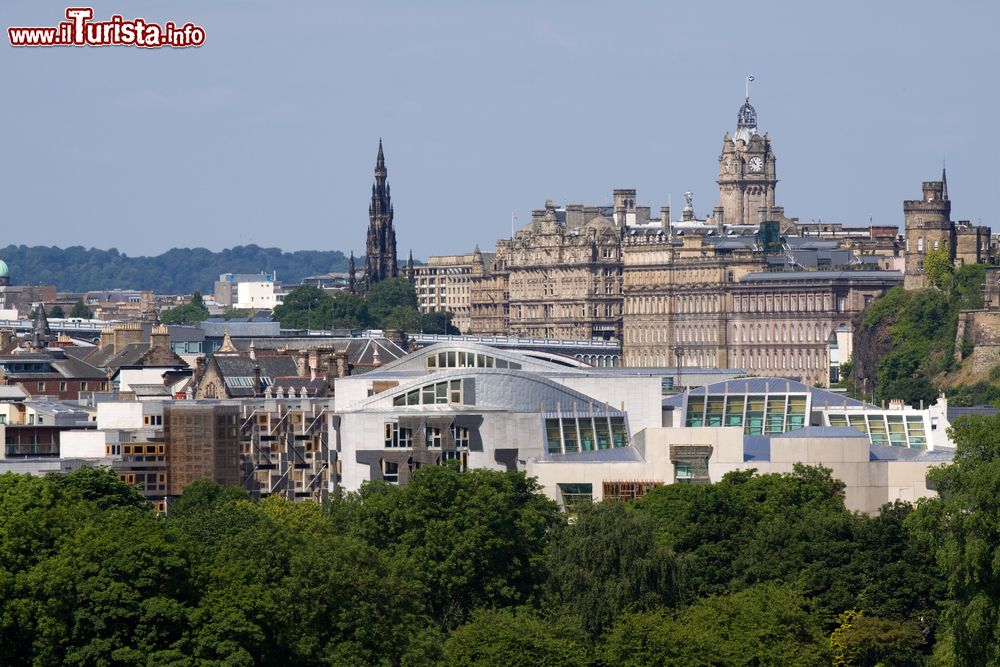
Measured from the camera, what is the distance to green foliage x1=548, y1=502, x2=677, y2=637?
300 ft

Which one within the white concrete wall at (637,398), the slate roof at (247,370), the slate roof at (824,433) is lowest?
the slate roof at (824,433)

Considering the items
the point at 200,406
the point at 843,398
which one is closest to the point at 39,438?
the point at 200,406

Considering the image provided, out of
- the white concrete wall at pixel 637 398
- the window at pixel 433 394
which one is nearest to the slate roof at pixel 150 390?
the window at pixel 433 394

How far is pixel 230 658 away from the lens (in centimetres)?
7362

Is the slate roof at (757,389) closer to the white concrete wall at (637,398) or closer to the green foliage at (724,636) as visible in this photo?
the white concrete wall at (637,398)

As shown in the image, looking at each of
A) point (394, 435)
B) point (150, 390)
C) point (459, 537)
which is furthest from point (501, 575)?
point (150, 390)

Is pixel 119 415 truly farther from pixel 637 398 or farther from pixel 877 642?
pixel 877 642

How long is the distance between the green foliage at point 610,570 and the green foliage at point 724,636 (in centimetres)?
248

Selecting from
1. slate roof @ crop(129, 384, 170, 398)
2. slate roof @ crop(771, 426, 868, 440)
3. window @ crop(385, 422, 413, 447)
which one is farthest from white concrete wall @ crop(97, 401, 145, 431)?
slate roof @ crop(771, 426, 868, 440)

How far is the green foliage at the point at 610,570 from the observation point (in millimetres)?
91562

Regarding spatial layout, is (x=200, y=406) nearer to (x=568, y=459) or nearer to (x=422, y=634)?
(x=568, y=459)

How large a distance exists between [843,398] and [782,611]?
45503 mm

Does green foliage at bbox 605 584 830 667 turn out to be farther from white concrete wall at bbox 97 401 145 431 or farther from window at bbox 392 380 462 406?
white concrete wall at bbox 97 401 145 431

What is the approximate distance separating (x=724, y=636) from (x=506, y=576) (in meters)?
10.4
